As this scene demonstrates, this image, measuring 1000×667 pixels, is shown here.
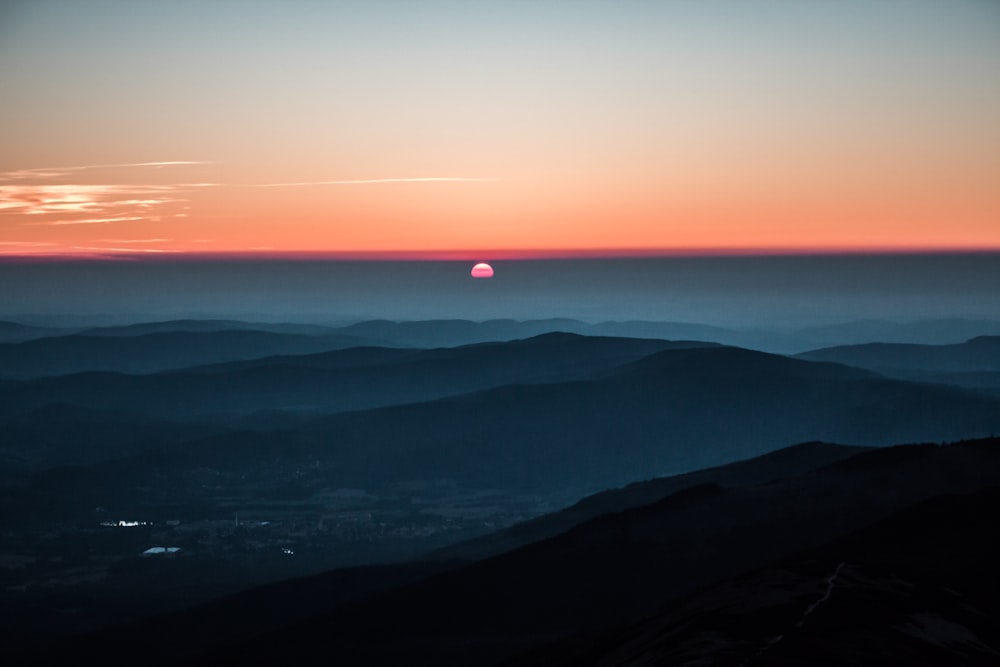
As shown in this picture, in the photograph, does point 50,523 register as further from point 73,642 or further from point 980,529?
point 980,529

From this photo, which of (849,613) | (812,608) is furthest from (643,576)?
(849,613)

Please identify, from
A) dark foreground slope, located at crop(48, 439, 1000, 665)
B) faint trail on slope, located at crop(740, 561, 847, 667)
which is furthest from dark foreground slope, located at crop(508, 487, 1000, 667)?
dark foreground slope, located at crop(48, 439, 1000, 665)

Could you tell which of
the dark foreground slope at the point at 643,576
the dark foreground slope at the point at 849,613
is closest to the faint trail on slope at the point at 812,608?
the dark foreground slope at the point at 849,613

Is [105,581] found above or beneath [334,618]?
beneath

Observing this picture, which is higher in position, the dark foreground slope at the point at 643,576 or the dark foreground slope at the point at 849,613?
the dark foreground slope at the point at 849,613

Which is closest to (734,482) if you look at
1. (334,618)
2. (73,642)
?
(334,618)

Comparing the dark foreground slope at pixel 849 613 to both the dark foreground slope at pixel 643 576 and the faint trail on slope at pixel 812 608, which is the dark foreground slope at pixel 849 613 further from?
the dark foreground slope at pixel 643 576

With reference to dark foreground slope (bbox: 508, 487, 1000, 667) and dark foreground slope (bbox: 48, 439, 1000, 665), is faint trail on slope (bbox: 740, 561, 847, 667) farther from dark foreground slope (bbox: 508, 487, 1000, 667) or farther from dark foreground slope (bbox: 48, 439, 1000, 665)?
dark foreground slope (bbox: 48, 439, 1000, 665)

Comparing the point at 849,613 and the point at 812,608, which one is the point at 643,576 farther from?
the point at 849,613
